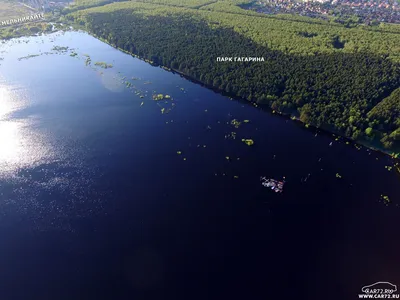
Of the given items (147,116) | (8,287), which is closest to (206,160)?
(147,116)

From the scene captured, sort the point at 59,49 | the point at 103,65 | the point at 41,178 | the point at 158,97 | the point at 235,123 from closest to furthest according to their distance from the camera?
the point at 41,178 < the point at 235,123 < the point at 158,97 < the point at 103,65 < the point at 59,49

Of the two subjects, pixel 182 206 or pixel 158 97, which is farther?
pixel 158 97

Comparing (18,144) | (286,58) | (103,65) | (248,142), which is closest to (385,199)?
(248,142)

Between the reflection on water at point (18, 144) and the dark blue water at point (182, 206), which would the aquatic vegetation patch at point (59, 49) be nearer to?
the dark blue water at point (182, 206)

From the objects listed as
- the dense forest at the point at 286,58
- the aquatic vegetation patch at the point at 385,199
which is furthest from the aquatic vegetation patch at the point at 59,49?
the aquatic vegetation patch at the point at 385,199

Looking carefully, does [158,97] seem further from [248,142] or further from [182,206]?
[182,206]

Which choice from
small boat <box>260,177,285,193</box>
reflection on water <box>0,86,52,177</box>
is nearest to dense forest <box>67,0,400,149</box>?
small boat <box>260,177,285,193</box>
